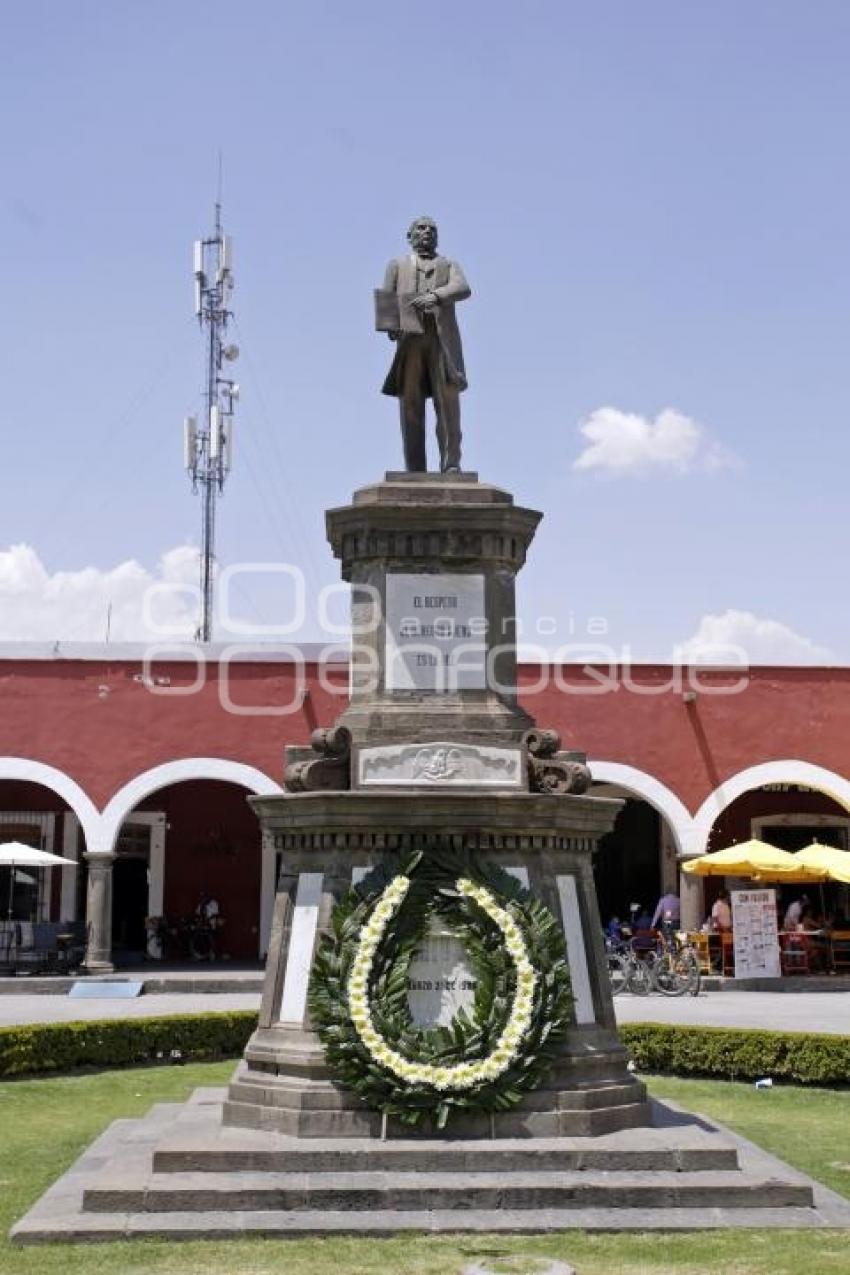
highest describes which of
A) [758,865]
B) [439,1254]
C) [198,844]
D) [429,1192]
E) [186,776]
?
[186,776]

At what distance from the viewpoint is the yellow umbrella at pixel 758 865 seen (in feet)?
59.7

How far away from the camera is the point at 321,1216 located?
20.0 ft

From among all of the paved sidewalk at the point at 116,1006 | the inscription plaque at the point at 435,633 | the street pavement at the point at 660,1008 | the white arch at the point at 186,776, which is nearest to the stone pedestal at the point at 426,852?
the inscription plaque at the point at 435,633

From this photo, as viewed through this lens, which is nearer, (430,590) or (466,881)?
(466,881)

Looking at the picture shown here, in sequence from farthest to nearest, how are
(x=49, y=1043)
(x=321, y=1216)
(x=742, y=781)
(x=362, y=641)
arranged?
1. (x=742, y=781)
2. (x=49, y=1043)
3. (x=362, y=641)
4. (x=321, y=1216)

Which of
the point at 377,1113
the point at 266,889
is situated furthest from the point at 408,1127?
the point at 266,889

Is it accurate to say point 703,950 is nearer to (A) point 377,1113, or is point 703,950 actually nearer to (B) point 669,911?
(B) point 669,911

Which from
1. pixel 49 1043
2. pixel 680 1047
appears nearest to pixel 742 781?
pixel 680 1047

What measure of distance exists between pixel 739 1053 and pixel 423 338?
6.07 meters

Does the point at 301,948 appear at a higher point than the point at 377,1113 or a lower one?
higher

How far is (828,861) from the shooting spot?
60.2ft

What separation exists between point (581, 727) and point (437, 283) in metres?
12.8

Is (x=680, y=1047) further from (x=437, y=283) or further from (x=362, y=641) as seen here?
(x=437, y=283)

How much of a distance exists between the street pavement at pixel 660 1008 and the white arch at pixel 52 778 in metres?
3.06
